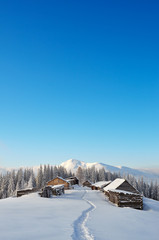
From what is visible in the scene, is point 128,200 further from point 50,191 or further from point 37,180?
point 37,180

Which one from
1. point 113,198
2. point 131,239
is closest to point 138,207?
point 113,198

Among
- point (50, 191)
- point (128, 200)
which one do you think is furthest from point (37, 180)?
point (128, 200)

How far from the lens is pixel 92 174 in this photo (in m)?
106

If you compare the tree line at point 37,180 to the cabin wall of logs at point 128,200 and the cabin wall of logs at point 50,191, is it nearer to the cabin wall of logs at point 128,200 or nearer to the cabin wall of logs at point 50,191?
the cabin wall of logs at point 50,191

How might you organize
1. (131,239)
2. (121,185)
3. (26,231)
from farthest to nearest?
(121,185) < (131,239) < (26,231)

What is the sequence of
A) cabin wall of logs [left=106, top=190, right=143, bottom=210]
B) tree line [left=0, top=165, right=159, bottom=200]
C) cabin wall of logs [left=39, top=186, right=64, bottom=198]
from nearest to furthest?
1. cabin wall of logs [left=106, top=190, right=143, bottom=210]
2. cabin wall of logs [left=39, top=186, right=64, bottom=198]
3. tree line [left=0, top=165, right=159, bottom=200]

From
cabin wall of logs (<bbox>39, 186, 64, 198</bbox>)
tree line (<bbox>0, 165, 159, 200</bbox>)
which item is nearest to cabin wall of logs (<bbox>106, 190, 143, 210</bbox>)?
cabin wall of logs (<bbox>39, 186, 64, 198</bbox>)

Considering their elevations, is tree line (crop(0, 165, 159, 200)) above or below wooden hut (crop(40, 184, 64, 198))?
below

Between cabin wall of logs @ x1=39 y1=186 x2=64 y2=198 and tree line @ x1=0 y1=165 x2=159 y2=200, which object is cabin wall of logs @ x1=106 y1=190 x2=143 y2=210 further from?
tree line @ x1=0 y1=165 x2=159 y2=200

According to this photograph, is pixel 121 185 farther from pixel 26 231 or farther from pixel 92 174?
pixel 92 174

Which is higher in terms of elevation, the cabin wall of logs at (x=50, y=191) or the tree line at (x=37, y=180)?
the cabin wall of logs at (x=50, y=191)

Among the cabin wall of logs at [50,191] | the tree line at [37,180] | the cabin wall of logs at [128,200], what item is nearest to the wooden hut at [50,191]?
the cabin wall of logs at [50,191]

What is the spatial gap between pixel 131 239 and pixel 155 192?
→ 9247cm

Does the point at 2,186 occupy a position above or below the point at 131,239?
below
